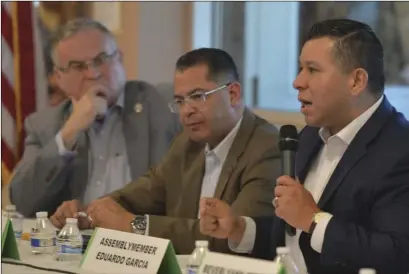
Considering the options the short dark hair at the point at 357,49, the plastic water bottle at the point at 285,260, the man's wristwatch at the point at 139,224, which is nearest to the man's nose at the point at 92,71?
the man's wristwatch at the point at 139,224

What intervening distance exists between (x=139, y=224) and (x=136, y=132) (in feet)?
2.63

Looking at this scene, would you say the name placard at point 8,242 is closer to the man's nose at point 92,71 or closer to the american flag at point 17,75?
the man's nose at point 92,71

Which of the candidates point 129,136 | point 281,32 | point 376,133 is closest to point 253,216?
point 376,133

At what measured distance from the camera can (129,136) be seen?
2.93 meters

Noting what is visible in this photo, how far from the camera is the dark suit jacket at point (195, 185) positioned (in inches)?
83.6

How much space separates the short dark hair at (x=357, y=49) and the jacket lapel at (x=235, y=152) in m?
0.48

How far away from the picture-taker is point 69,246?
1916 mm

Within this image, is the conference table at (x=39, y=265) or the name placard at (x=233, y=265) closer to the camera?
the name placard at (x=233, y=265)

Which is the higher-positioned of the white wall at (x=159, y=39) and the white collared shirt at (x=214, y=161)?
the white wall at (x=159, y=39)

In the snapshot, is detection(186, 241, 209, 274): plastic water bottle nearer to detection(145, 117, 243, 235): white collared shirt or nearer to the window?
detection(145, 117, 243, 235): white collared shirt

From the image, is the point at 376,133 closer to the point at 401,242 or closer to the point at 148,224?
the point at 401,242

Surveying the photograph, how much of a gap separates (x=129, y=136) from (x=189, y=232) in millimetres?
880

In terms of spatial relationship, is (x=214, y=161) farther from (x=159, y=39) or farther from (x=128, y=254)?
(x=159, y=39)

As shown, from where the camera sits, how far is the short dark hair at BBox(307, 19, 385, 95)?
1821mm
